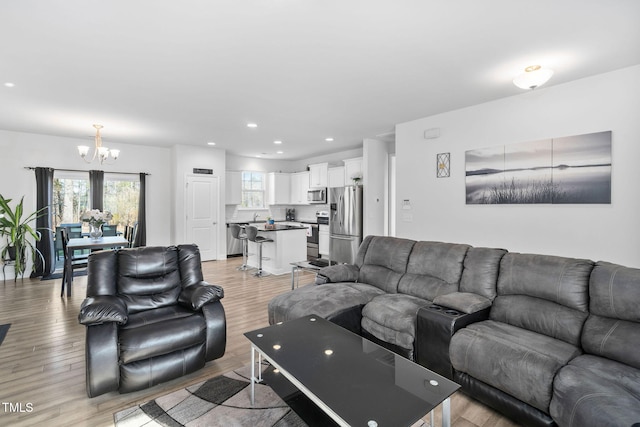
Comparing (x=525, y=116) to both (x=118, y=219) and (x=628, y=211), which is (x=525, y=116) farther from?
(x=118, y=219)

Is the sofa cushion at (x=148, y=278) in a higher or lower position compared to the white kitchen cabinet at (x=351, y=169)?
lower

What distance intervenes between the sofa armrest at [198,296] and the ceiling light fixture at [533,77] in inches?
134

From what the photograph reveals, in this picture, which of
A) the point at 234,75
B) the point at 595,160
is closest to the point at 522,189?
the point at 595,160

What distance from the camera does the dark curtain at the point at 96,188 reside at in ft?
20.6

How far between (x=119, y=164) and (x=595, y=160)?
25.9 ft

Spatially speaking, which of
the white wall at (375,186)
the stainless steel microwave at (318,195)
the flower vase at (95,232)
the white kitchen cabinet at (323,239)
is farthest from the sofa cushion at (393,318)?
the stainless steel microwave at (318,195)

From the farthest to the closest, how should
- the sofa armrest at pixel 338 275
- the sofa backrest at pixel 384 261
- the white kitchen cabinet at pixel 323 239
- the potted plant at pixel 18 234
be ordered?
the white kitchen cabinet at pixel 323 239 → the potted plant at pixel 18 234 → the sofa armrest at pixel 338 275 → the sofa backrest at pixel 384 261

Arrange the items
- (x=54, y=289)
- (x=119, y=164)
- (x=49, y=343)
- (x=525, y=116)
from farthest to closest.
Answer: (x=119, y=164) < (x=54, y=289) < (x=525, y=116) < (x=49, y=343)

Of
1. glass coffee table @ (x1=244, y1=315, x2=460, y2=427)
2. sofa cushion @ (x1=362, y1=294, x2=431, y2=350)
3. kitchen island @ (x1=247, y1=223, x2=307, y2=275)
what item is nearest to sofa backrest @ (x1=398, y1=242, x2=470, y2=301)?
sofa cushion @ (x1=362, y1=294, x2=431, y2=350)

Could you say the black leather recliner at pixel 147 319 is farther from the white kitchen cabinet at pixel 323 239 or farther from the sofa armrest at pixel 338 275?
the white kitchen cabinet at pixel 323 239

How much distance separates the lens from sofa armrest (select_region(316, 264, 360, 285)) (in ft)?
11.8

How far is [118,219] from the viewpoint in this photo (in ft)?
22.1

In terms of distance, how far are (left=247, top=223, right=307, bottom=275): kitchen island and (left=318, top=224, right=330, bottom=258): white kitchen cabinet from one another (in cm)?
112

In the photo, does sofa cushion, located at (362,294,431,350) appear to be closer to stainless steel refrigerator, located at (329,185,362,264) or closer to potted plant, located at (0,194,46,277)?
stainless steel refrigerator, located at (329,185,362,264)
